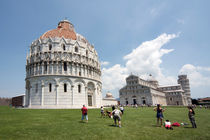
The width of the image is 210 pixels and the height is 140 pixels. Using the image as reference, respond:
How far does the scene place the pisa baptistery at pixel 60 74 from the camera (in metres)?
35.6

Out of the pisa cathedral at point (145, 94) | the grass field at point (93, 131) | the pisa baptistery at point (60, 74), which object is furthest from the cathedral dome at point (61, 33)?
the pisa cathedral at point (145, 94)

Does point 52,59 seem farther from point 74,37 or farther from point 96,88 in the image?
point 96,88

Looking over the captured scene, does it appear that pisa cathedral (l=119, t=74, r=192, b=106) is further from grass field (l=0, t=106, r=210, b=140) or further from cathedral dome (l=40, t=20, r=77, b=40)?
grass field (l=0, t=106, r=210, b=140)

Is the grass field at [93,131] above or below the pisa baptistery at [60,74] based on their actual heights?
below

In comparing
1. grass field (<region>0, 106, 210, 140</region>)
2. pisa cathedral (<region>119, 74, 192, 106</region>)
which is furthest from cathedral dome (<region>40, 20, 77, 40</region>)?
pisa cathedral (<region>119, 74, 192, 106</region>)

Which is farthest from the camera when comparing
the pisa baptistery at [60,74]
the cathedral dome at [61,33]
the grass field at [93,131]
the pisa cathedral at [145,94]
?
the pisa cathedral at [145,94]

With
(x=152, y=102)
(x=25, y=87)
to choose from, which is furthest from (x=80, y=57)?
(x=152, y=102)

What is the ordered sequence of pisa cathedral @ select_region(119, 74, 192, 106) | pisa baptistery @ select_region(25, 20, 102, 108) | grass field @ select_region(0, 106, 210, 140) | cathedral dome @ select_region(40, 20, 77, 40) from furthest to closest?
pisa cathedral @ select_region(119, 74, 192, 106) < cathedral dome @ select_region(40, 20, 77, 40) < pisa baptistery @ select_region(25, 20, 102, 108) < grass field @ select_region(0, 106, 210, 140)

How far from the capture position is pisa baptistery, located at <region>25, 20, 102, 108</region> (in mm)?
35562

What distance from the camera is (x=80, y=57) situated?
134ft

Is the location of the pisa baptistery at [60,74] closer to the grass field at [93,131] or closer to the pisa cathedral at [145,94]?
Result: the grass field at [93,131]

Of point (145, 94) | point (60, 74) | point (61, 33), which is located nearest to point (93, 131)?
point (60, 74)

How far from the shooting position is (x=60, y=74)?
36.6 m

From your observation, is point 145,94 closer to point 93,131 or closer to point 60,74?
point 60,74
